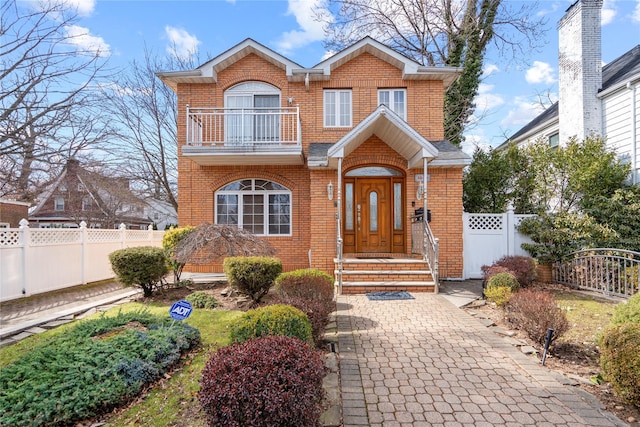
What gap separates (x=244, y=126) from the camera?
37.0 ft

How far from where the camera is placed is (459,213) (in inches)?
399

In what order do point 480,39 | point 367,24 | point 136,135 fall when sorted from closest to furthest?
point 480,39, point 367,24, point 136,135

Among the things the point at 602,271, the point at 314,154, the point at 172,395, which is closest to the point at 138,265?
the point at 172,395

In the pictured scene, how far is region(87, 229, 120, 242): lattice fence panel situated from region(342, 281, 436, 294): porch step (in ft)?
25.8

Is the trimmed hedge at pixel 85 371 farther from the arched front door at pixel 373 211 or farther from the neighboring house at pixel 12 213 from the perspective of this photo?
the neighboring house at pixel 12 213

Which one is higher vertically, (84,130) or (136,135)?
(136,135)

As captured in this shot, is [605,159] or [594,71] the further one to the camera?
[594,71]

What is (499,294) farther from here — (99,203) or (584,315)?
(99,203)

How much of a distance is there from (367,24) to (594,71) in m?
11.0

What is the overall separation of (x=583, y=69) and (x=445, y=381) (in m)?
14.4

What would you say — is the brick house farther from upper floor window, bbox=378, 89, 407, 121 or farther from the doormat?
the doormat

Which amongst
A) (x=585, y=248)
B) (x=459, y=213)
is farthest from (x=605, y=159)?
(x=459, y=213)

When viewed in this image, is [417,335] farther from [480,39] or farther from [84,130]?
[480,39]

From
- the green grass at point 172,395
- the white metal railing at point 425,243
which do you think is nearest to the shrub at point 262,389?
the green grass at point 172,395
